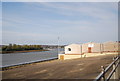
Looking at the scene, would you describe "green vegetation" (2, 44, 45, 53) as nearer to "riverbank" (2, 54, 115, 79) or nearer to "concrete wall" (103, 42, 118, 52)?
"concrete wall" (103, 42, 118, 52)

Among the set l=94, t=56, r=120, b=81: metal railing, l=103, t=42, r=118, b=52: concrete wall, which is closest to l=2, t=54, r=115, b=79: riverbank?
l=94, t=56, r=120, b=81: metal railing

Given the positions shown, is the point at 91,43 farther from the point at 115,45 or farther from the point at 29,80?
the point at 29,80

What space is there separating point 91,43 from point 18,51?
106107 mm

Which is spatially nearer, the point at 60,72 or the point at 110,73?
the point at 110,73

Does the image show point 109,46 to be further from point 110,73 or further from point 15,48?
point 15,48

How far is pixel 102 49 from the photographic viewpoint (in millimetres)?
45000

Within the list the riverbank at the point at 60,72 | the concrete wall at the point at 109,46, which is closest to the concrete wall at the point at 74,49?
the concrete wall at the point at 109,46

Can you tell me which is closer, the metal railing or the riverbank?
the metal railing

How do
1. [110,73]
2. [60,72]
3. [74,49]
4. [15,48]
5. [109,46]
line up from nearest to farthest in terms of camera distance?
[110,73], [60,72], [109,46], [74,49], [15,48]

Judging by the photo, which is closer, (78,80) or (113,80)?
(113,80)

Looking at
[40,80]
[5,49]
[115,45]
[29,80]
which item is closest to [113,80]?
[40,80]

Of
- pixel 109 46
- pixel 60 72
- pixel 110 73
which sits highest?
pixel 109 46

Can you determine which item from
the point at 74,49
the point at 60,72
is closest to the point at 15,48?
the point at 74,49

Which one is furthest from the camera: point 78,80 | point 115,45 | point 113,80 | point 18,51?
point 18,51
